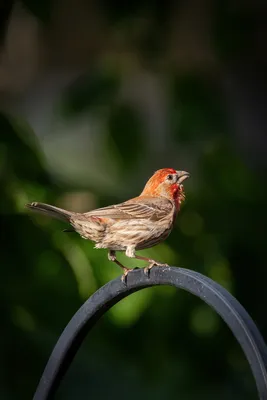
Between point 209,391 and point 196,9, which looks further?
point 196,9

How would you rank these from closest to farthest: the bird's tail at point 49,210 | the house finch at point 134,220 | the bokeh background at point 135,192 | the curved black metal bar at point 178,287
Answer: the curved black metal bar at point 178,287 < the bird's tail at point 49,210 < the house finch at point 134,220 < the bokeh background at point 135,192

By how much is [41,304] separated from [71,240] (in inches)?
9.0

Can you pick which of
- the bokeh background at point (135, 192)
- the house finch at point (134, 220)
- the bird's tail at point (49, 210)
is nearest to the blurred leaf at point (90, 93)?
the bokeh background at point (135, 192)

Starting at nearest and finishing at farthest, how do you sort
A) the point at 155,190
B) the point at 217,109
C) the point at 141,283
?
the point at 141,283 → the point at 155,190 → the point at 217,109

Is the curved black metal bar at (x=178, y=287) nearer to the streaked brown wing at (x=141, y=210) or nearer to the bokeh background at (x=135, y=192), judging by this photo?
the streaked brown wing at (x=141, y=210)

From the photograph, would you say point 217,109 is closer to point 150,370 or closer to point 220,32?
point 220,32

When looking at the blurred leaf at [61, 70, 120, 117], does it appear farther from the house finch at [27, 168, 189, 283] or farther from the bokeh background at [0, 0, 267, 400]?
the house finch at [27, 168, 189, 283]

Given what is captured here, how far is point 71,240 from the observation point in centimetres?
297

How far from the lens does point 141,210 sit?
2.22m

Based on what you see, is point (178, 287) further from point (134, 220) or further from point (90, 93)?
point (90, 93)

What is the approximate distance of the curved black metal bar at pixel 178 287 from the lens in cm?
158

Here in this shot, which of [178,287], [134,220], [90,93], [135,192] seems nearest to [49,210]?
[134,220]

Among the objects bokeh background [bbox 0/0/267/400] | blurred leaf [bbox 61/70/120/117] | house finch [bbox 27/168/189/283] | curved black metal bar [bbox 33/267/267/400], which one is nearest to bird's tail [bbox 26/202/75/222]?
house finch [bbox 27/168/189/283]

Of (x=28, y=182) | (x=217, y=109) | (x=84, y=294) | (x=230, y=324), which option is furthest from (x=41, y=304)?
(x=230, y=324)
